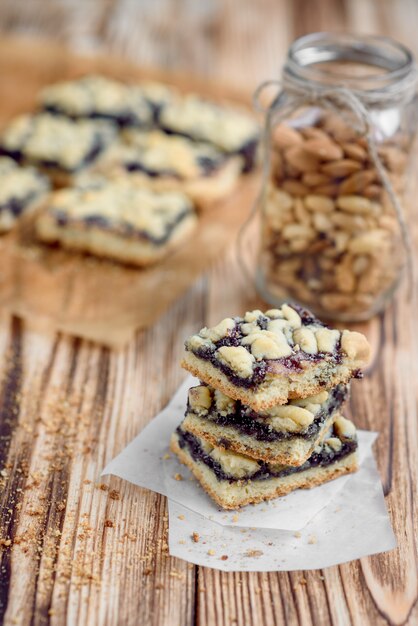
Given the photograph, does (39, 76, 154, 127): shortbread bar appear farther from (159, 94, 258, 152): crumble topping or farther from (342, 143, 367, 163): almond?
(342, 143, 367, 163): almond

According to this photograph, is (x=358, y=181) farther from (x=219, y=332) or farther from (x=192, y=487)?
(x=192, y=487)

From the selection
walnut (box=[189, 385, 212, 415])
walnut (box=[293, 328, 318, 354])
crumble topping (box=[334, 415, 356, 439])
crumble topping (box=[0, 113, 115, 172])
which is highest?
walnut (box=[293, 328, 318, 354])

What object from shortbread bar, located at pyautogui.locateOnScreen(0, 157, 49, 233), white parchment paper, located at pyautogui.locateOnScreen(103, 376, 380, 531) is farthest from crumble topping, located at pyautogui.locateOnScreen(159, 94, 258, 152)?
white parchment paper, located at pyautogui.locateOnScreen(103, 376, 380, 531)

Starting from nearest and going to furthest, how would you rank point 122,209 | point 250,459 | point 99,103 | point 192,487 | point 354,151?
point 250,459 < point 192,487 < point 354,151 < point 122,209 < point 99,103

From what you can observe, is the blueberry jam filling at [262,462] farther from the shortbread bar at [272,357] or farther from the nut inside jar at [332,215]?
the nut inside jar at [332,215]

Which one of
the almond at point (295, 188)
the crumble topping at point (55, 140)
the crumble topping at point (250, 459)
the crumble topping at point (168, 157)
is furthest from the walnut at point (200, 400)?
the crumble topping at point (55, 140)

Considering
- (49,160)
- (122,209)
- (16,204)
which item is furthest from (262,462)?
(49,160)

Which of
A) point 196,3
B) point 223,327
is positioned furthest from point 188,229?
point 196,3
